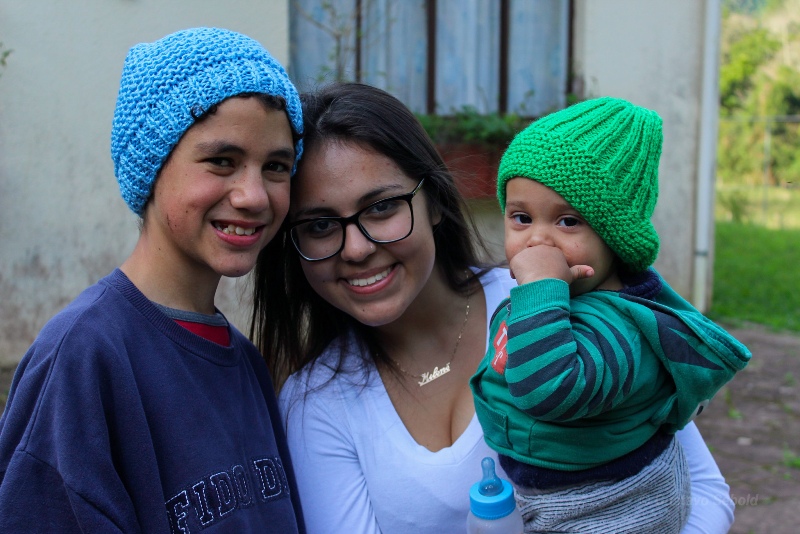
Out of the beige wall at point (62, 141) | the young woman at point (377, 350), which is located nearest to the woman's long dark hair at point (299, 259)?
the young woman at point (377, 350)

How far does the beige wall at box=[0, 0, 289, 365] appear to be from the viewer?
465 centimetres

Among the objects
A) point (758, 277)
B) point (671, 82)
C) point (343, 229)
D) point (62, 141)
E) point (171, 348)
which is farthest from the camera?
point (758, 277)

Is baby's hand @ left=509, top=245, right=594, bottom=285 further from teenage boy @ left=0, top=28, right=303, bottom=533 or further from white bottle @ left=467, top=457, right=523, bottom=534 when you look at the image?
teenage boy @ left=0, top=28, right=303, bottom=533

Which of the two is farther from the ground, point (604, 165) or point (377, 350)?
point (604, 165)

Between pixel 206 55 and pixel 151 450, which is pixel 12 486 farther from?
pixel 206 55

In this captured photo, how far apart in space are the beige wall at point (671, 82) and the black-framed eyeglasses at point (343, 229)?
14.9ft

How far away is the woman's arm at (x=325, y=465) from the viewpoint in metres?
1.92

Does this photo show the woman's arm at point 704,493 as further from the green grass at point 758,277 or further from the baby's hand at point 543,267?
the green grass at point 758,277

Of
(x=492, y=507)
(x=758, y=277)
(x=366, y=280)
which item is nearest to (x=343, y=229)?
(x=366, y=280)

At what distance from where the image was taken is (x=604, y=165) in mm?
1653

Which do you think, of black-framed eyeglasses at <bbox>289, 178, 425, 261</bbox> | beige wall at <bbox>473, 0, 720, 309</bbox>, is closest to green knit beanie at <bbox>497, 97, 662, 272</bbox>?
black-framed eyeglasses at <bbox>289, 178, 425, 261</bbox>

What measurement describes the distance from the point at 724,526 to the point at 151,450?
137 cm

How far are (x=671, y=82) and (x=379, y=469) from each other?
17.9 ft

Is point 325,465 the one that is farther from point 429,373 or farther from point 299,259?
point 299,259
